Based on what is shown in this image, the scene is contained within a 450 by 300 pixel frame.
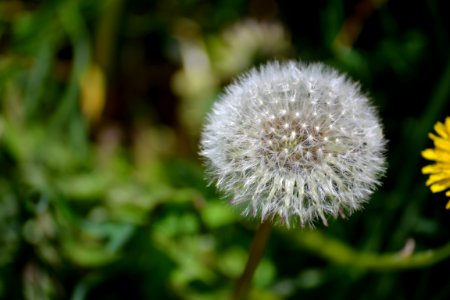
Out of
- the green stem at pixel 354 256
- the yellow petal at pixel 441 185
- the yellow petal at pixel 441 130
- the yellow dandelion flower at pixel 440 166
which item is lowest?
the green stem at pixel 354 256

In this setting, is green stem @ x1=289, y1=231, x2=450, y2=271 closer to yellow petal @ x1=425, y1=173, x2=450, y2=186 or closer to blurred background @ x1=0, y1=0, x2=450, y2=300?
blurred background @ x1=0, y1=0, x2=450, y2=300

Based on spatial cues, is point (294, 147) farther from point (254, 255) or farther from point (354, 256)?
point (354, 256)

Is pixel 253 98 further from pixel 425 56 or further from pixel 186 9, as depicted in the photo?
pixel 186 9

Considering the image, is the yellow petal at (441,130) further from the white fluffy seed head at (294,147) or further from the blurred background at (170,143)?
the blurred background at (170,143)

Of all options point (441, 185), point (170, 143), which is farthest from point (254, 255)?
point (170, 143)

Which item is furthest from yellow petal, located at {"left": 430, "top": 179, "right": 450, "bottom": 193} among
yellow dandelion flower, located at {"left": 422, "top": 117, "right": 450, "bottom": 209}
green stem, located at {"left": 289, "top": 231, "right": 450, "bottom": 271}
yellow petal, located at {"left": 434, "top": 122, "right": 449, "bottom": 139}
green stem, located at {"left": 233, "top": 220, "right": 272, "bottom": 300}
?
green stem, located at {"left": 233, "top": 220, "right": 272, "bottom": 300}

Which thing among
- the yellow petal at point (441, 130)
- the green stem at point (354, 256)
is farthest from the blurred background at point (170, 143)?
the yellow petal at point (441, 130)
